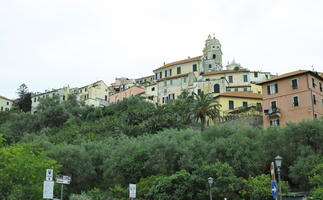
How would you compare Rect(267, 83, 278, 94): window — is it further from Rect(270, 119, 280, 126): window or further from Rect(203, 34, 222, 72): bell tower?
Rect(203, 34, 222, 72): bell tower

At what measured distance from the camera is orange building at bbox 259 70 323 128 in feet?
173

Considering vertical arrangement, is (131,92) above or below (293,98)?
above

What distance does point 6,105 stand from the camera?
135625mm

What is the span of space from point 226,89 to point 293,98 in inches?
1199

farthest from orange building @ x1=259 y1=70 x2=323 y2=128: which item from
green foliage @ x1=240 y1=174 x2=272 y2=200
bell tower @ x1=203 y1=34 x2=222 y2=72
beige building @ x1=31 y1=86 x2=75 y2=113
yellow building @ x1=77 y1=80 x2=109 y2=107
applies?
beige building @ x1=31 y1=86 x2=75 y2=113

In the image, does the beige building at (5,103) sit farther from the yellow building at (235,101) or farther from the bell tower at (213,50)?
the yellow building at (235,101)

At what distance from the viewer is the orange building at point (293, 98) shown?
52656mm

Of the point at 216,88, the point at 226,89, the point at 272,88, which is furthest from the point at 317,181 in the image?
the point at 226,89

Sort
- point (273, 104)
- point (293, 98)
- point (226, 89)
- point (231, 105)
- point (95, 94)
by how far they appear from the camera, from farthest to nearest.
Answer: point (95, 94) → point (226, 89) → point (231, 105) → point (273, 104) → point (293, 98)

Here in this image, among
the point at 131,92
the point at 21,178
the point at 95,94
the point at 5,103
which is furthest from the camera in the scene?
the point at 5,103

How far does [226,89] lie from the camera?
8400 cm

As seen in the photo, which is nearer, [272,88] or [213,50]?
[272,88]

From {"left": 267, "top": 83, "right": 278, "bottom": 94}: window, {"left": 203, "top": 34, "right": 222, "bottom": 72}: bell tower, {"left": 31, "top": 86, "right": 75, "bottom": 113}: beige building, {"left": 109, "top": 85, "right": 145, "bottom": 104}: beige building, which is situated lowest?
{"left": 267, "top": 83, "right": 278, "bottom": 94}: window

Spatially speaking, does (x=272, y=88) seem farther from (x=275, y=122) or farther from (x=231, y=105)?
(x=231, y=105)
